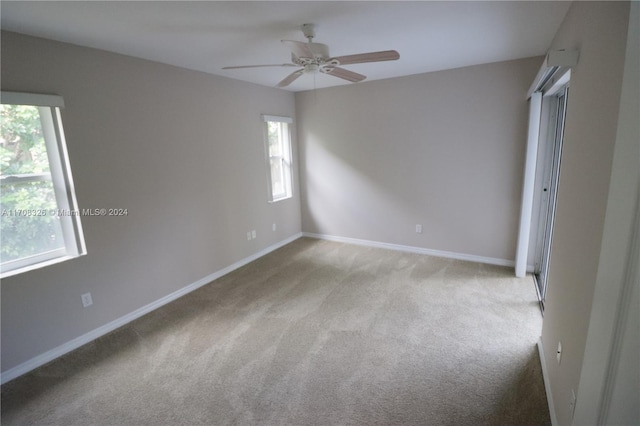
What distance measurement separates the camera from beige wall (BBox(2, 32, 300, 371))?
2256 mm

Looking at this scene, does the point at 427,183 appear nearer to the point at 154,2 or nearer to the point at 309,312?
the point at 309,312

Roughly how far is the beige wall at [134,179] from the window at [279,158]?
0.45 metres

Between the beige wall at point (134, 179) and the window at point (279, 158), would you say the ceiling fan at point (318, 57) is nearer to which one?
the beige wall at point (134, 179)

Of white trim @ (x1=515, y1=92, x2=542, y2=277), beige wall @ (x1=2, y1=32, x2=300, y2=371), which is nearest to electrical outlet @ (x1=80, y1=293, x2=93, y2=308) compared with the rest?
beige wall @ (x1=2, y1=32, x2=300, y2=371)

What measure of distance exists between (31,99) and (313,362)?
9.11 feet

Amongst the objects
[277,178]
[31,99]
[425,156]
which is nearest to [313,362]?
[31,99]

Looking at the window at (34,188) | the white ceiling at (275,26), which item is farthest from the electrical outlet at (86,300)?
the white ceiling at (275,26)

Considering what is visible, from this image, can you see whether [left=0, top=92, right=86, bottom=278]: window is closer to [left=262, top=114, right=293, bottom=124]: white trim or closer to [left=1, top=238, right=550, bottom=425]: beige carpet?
[left=1, top=238, right=550, bottom=425]: beige carpet

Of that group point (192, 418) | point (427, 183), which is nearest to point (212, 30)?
point (192, 418)

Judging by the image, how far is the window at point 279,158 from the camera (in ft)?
15.1

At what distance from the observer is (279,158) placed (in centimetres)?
484

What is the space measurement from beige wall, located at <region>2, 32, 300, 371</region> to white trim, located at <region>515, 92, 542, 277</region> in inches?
128

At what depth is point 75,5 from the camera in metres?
1.75

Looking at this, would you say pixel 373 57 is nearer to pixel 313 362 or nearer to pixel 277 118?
pixel 313 362
